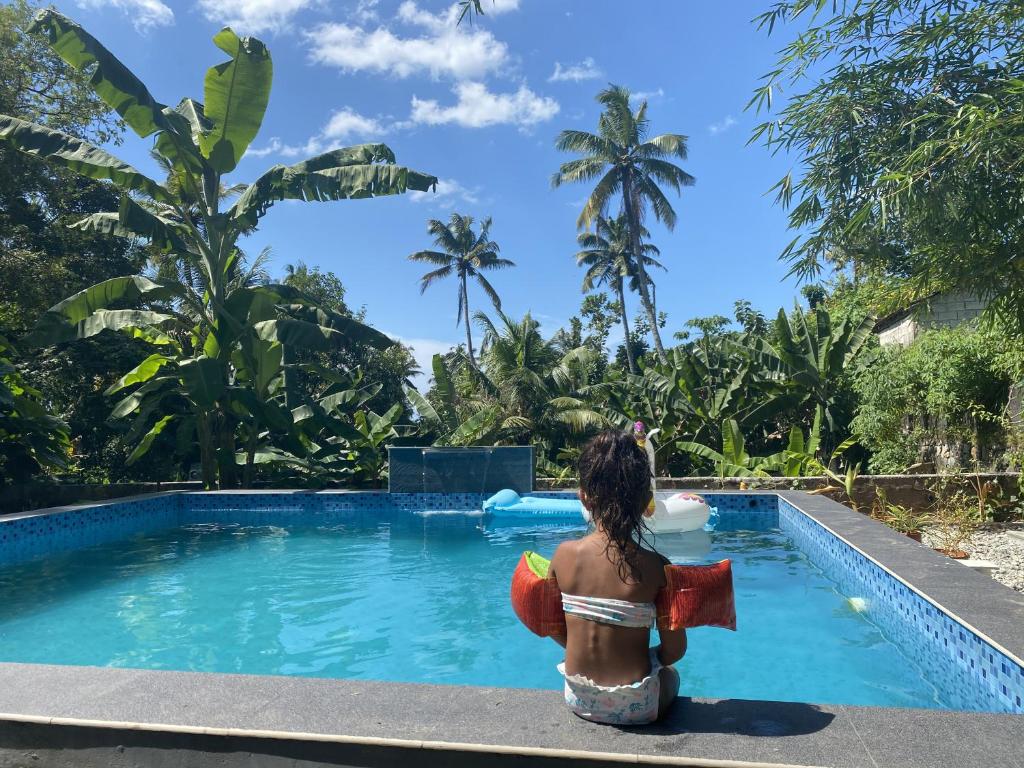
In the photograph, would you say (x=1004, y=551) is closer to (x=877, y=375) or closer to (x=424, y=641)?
(x=877, y=375)

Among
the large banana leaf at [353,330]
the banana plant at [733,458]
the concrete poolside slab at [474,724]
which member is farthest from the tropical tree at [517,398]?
the concrete poolside slab at [474,724]

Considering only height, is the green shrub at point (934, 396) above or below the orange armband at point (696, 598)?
above

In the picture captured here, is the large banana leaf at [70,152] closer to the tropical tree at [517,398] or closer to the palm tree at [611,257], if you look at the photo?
the tropical tree at [517,398]

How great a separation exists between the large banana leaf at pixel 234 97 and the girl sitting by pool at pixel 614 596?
33.9ft

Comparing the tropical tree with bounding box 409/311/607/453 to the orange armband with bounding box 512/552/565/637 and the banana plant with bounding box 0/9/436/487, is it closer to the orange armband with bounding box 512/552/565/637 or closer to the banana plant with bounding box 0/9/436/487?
the banana plant with bounding box 0/9/436/487

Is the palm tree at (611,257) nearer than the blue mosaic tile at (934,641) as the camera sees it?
No

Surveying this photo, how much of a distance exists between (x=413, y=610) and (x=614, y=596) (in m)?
4.36

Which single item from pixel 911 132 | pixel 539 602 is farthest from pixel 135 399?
pixel 911 132

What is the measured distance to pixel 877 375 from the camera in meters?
11.8

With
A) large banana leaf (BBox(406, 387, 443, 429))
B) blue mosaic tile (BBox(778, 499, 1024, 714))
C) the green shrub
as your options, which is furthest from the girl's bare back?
large banana leaf (BBox(406, 387, 443, 429))

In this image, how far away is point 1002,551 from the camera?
24.0 ft

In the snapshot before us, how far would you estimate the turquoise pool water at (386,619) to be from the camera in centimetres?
468

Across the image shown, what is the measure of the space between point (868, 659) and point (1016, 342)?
5378 mm

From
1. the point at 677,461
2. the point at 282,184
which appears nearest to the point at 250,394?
the point at 282,184
